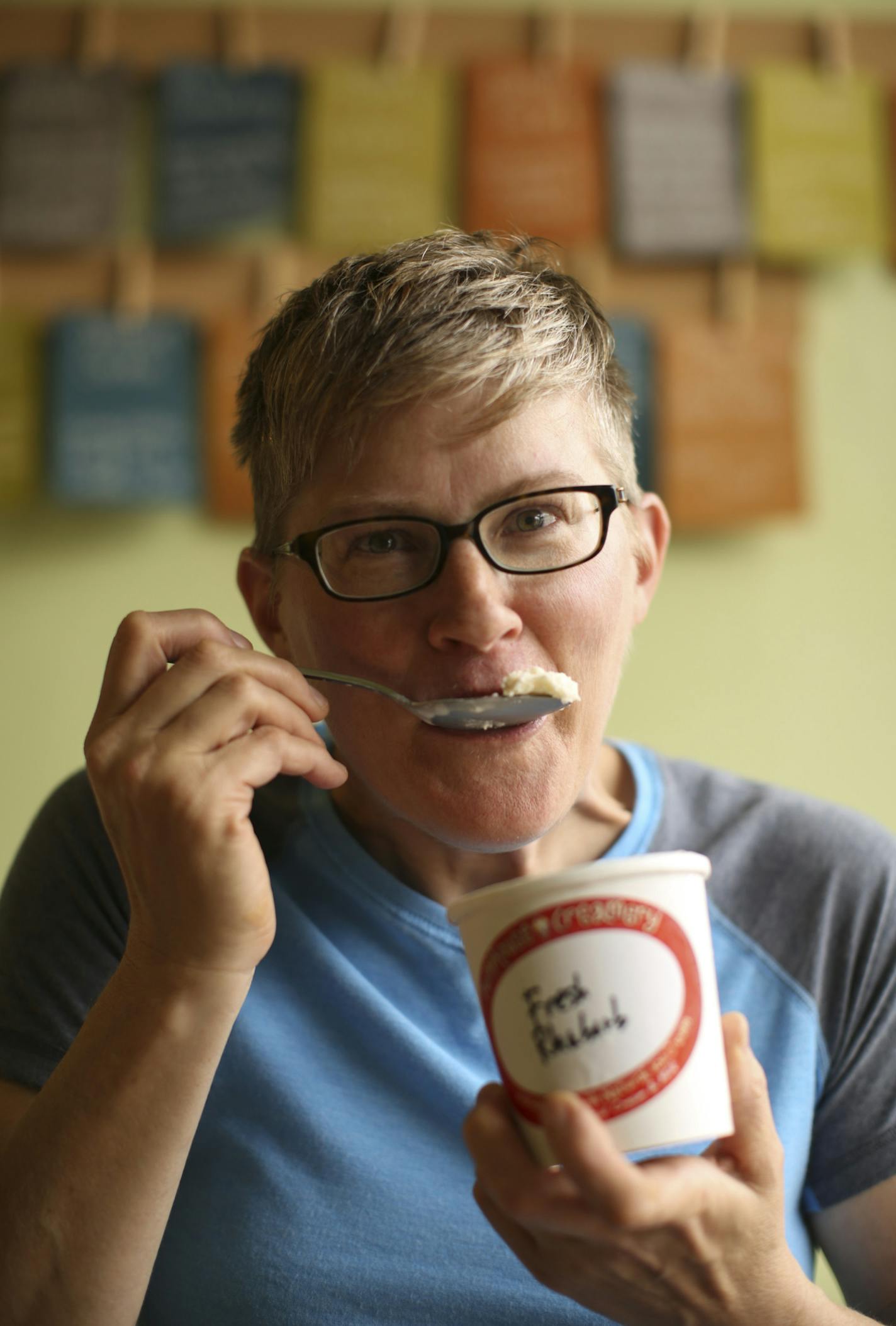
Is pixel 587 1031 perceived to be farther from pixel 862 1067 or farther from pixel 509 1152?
pixel 862 1067

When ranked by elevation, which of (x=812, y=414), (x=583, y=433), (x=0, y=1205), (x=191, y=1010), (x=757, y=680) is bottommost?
(x=757, y=680)

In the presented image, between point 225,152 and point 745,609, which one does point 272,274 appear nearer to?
point 225,152

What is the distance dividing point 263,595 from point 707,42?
1922 mm

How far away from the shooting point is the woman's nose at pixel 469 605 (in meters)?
0.97

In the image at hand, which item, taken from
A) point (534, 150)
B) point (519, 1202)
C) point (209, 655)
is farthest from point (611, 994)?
point (534, 150)

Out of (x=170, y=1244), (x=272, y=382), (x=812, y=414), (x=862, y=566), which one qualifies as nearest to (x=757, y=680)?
(x=862, y=566)

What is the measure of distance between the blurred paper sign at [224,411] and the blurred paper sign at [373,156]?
26 centimetres

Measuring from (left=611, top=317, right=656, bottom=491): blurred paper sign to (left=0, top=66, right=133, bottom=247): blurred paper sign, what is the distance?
1.10 metres

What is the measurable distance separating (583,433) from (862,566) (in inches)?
59.9

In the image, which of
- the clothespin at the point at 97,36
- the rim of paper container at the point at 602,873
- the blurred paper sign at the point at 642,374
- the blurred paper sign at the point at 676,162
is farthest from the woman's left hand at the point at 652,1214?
the clothespin at the point at 97,36

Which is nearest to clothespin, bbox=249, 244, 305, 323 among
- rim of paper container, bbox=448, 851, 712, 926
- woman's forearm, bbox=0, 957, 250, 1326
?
woman's forearm, bbox=0, 957, 250, 1326

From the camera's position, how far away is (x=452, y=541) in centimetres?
100

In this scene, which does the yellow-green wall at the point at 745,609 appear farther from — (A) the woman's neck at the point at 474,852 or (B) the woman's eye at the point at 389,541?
(B) the woman's eye at the point at 389,541

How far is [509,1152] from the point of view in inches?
28.7
